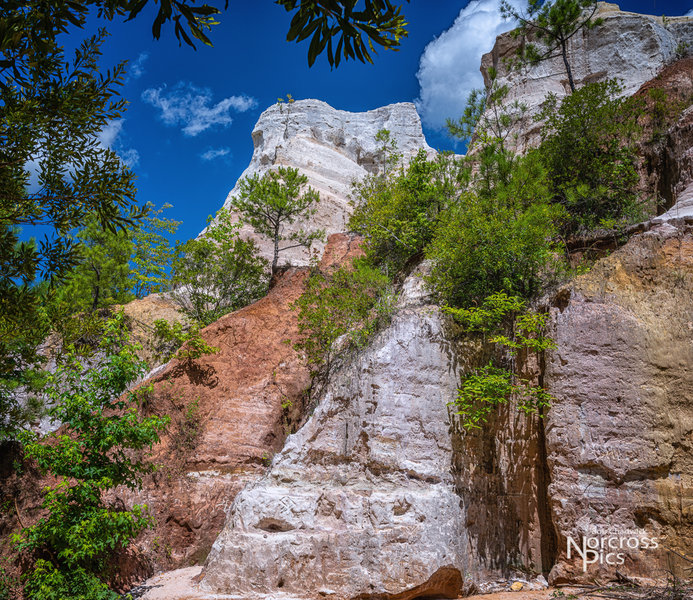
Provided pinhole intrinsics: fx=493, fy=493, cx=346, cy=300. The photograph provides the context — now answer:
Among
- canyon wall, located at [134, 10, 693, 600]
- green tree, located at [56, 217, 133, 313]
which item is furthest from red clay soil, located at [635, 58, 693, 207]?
green tree, located at [56, 217, 133, 313]

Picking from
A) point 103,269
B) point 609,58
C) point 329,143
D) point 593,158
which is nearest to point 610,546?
point 593,158

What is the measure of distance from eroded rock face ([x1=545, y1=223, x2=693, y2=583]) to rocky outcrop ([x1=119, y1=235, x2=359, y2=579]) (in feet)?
22.1

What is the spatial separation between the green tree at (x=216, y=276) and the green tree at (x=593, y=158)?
12261 mm

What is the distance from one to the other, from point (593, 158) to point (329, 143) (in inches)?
1138

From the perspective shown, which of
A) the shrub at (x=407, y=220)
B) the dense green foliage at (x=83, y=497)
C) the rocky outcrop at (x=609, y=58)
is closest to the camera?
the dense green foliage at (x=83, y=497)

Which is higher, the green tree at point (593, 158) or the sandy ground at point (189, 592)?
the green tree at point (593, 158)

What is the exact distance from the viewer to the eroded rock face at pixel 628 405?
26.1ft

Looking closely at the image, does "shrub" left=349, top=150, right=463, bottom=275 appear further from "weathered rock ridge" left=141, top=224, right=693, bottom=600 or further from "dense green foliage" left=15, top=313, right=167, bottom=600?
"dense green foliage" left=15, top=313, right=167, bottom=600

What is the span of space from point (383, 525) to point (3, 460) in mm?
7686

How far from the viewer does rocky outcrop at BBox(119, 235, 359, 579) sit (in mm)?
10680

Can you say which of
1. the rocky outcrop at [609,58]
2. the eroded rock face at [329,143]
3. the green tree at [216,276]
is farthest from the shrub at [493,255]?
the eroded rock face at [329,143]

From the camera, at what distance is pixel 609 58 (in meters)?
23.4

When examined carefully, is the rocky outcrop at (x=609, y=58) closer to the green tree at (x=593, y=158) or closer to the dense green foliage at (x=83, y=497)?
the green tree at (x=593, y=158)

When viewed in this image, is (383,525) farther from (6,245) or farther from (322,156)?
(322,156)
